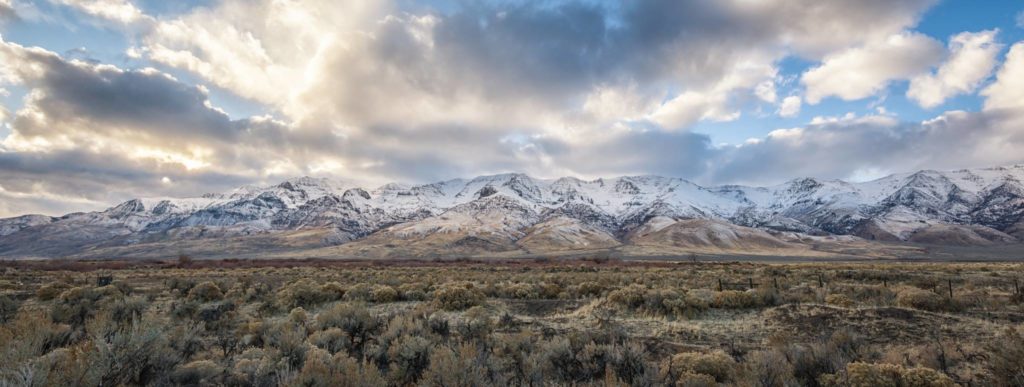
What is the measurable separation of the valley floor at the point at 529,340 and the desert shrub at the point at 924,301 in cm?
4

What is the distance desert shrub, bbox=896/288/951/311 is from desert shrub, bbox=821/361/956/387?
11311mm

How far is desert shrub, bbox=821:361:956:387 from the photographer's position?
694 cm

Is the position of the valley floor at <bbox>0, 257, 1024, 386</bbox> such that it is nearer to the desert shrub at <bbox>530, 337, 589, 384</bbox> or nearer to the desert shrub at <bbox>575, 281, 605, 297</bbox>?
the desert shrub at <bbox>530, 337, 589, 384</bbox>

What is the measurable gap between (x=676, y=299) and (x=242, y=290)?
21.8 meters

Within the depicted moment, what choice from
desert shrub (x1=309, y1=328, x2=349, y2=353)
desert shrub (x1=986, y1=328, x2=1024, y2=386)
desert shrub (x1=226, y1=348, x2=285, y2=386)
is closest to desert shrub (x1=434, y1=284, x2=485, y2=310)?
desert shrub (x1=309, y1=328, x2=349, y2=353)

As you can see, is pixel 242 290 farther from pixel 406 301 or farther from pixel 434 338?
pixel 434 338

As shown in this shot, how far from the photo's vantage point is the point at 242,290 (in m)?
24.3

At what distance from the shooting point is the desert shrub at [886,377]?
6938mm

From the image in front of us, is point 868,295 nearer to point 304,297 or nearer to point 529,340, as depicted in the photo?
point 529,340

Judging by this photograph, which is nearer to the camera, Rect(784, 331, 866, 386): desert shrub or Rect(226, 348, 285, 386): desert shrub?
Rect(226, 348, 285, 386): desert shrub

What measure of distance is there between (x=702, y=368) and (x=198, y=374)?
8.72 meters

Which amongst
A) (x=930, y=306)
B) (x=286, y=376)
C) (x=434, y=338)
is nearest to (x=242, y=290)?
(x=434, y=338)

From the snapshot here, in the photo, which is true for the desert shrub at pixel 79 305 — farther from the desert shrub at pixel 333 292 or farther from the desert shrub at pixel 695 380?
the desert shrub at pixel 695 380

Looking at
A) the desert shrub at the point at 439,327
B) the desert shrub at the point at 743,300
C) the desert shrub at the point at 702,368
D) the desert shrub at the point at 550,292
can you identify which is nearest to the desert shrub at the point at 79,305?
the desert shrub at the point at 439,327
